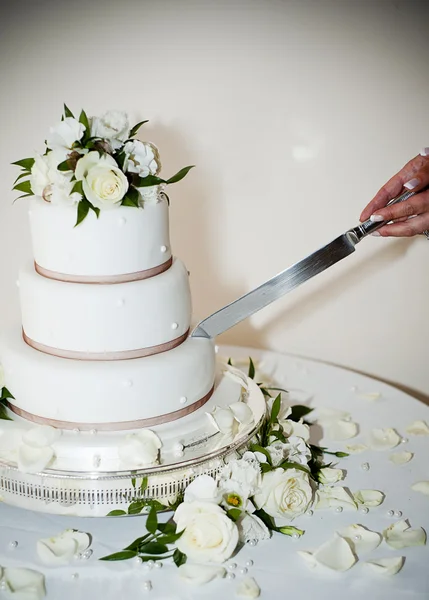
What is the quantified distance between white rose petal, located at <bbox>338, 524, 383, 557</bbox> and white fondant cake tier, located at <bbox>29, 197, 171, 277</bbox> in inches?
31.5

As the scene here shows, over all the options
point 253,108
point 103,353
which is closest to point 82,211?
point 103,353

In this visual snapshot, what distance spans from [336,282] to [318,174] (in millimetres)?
478

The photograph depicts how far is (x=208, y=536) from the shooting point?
63.5 inches

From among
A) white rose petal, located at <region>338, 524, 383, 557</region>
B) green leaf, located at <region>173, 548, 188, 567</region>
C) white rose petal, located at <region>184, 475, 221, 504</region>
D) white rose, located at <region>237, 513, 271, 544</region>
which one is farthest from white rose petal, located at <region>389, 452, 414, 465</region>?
green leaf, located at <region>173, 548, 188, 567</region>

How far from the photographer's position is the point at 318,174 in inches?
118

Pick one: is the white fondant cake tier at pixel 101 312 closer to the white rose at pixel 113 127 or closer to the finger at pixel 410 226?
the white rose at pixel 113 127

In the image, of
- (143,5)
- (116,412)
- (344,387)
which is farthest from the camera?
(143,5)

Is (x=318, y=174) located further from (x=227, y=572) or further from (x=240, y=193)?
(x=227, y=572)

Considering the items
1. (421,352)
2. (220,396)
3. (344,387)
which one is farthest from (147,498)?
(421,352)

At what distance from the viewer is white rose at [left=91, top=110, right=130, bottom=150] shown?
1.71 meters

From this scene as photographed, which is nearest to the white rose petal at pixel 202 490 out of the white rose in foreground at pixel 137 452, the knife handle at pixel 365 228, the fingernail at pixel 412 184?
the white rose in foreground at pixel 137 452

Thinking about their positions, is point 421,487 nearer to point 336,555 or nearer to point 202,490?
point 336,555

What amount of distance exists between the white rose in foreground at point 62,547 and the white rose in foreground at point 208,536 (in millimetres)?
236

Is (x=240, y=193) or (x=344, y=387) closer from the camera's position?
(x=344, y=387)
